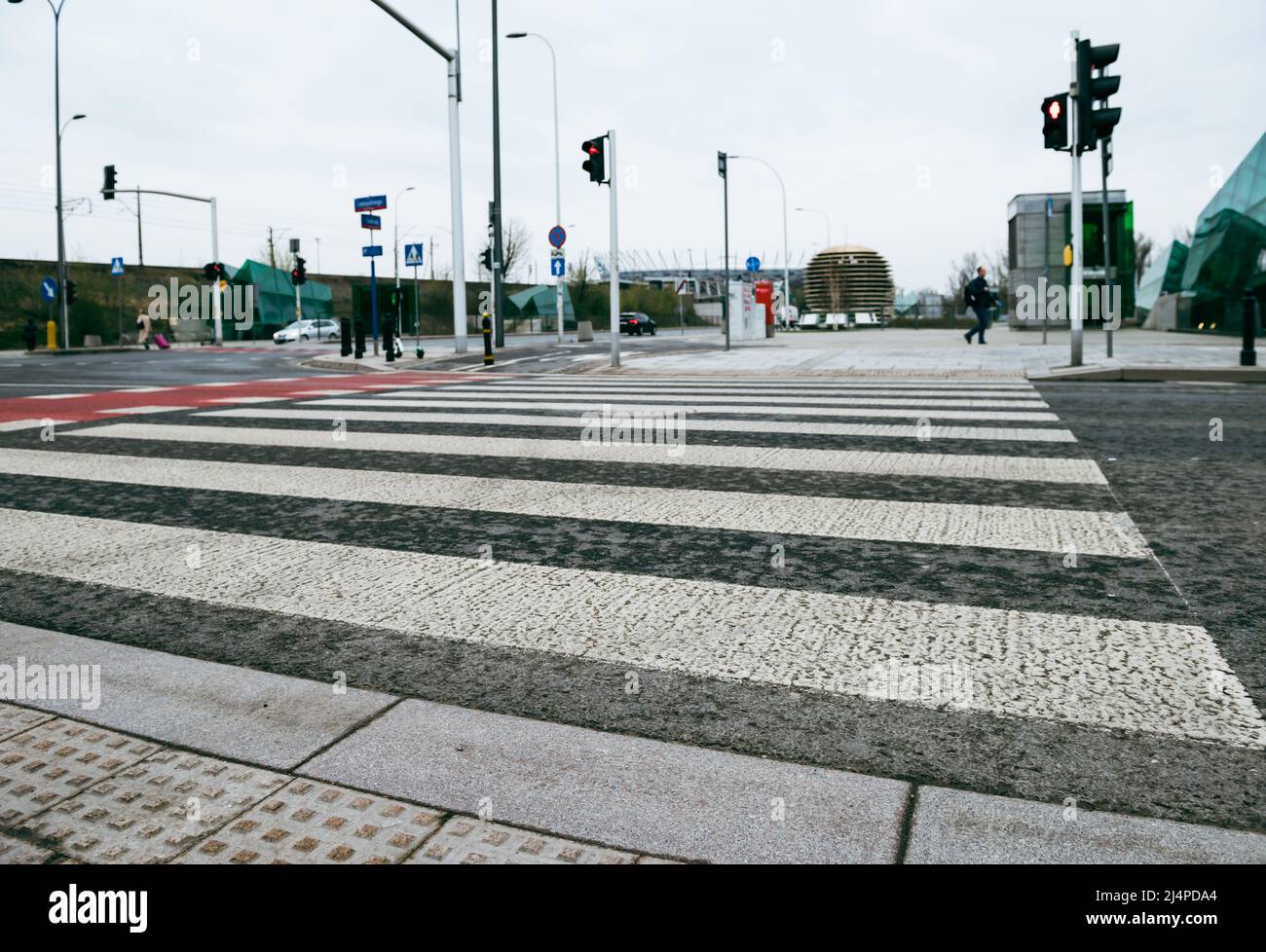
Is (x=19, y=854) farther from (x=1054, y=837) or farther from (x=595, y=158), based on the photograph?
(x=595, y=158)

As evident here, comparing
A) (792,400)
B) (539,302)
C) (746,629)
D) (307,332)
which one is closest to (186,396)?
(792,400)

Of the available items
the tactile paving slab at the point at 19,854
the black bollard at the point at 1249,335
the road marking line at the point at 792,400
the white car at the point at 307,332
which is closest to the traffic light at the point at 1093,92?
the black bollard at the point at 1249,335

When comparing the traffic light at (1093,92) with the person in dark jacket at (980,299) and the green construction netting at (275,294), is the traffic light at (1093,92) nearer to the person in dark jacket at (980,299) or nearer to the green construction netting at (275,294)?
the person in dark jacket at (980,299)

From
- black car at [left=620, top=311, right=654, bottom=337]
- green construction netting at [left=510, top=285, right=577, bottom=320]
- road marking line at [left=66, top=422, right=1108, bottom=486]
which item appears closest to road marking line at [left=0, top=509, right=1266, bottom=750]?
road marking line at [left=66, top=422, right=1108, bottom=486]

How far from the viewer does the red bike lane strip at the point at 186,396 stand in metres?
11.6

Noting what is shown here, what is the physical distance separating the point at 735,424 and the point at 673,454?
1.74m

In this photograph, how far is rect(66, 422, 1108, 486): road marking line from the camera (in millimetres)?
6746

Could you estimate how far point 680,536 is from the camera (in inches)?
200

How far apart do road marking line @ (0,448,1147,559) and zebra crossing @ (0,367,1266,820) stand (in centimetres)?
3

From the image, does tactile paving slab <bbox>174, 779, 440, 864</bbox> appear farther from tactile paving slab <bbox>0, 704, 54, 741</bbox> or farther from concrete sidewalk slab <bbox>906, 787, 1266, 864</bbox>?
concrete sidewalk slab <bbox>906, 787, 1266, 864</bbox>

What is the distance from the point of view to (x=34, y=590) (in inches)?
171

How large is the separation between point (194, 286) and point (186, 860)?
5559 cm
